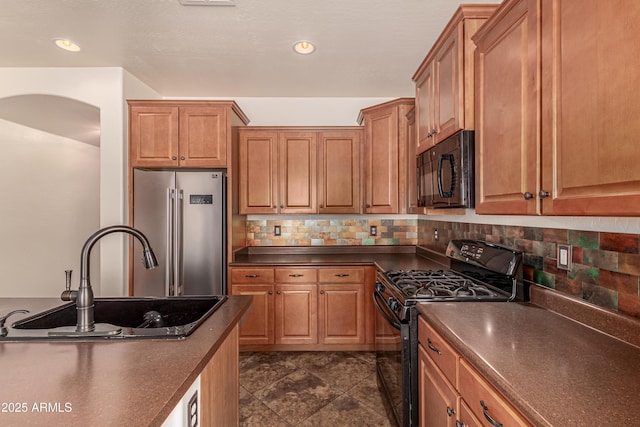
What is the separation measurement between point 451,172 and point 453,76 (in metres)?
0.52

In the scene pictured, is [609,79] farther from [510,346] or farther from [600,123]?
[510,346]

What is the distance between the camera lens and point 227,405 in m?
1.28

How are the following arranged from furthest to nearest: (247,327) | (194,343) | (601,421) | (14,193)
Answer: (14,193)
(247,327)
(194,343)
(601,421)

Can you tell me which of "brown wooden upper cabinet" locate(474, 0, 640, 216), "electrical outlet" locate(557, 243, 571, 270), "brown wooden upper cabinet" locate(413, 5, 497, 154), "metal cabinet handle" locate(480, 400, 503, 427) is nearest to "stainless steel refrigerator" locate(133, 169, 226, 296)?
"brown wooden upper cabinet" locate(413, 5, 497, 154)

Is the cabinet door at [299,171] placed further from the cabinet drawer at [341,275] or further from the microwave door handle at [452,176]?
the microwave door handle at [452,176]

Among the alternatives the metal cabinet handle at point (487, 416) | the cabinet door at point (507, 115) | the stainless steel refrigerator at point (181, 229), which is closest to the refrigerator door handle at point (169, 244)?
the stainless steel refrigerator at point (181, 229)

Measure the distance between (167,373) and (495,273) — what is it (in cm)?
164

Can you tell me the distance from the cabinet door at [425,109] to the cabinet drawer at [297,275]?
55.9 inches

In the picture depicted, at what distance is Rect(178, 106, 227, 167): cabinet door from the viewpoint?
111 inches

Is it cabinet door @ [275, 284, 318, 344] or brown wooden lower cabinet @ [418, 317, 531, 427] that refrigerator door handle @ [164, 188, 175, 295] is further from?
brown wooden lower cabinet @ [418, 317, 531, 427]

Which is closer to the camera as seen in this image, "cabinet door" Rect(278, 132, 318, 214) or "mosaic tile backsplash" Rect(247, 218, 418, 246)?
"cabinet door" Rect(278, 132, 318, 214)

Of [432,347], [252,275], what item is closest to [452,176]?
[432,347]

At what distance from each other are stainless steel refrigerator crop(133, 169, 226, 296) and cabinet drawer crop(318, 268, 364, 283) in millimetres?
912

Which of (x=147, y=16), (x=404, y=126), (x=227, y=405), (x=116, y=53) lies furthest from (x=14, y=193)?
(x=404, y=126)
